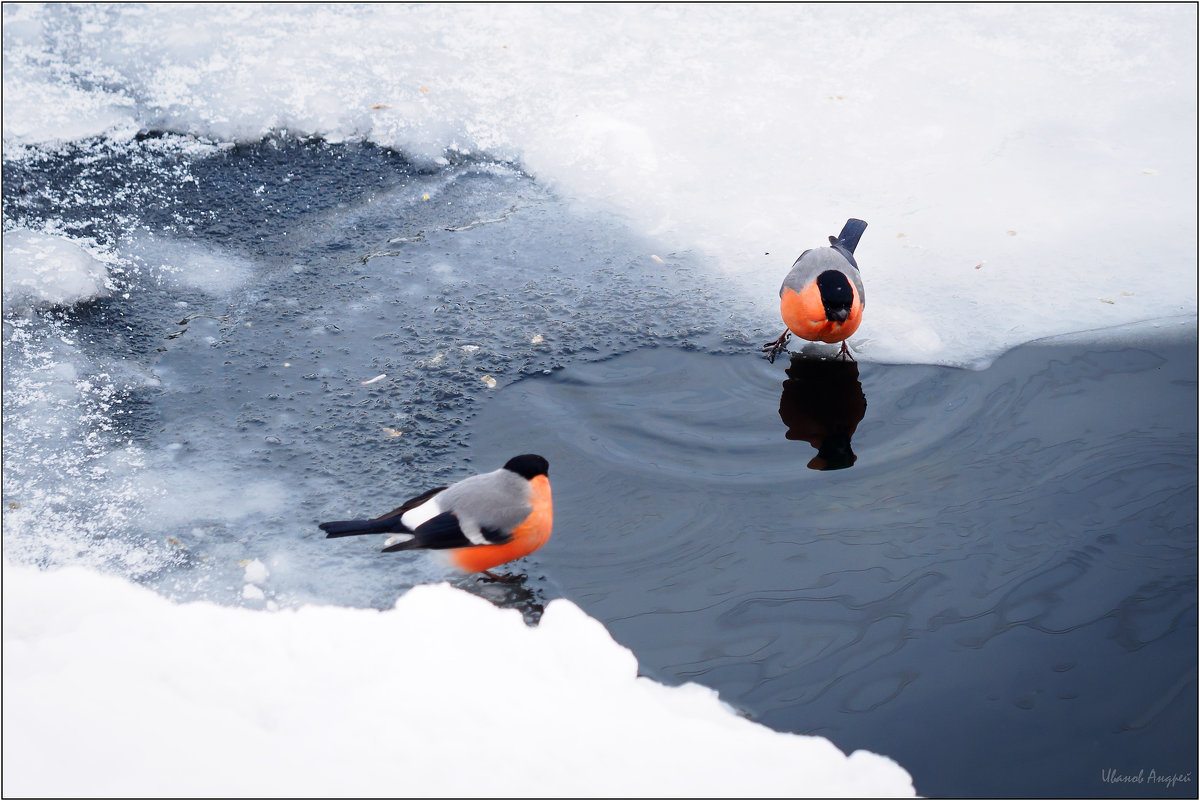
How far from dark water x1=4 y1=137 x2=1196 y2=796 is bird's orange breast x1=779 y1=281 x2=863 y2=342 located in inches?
9.1

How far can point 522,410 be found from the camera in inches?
158

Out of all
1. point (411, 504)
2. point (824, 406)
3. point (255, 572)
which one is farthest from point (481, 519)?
point (824, 406)

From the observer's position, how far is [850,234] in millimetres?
4836

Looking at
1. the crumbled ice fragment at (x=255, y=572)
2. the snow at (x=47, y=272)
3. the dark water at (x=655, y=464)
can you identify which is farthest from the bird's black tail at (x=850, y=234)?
the snow at (x=47, y=272)

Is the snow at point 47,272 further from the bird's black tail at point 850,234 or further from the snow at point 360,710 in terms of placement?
the bird's black tail at point 850,234

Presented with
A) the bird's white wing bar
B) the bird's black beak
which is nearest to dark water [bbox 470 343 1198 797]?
the bird's black beak

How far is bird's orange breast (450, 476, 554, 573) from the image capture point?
10.2 feet

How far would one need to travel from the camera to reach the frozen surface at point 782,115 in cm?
503

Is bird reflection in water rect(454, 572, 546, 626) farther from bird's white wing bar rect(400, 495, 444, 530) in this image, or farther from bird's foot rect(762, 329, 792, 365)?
bird's foot rect(762, 329, 792, 365)

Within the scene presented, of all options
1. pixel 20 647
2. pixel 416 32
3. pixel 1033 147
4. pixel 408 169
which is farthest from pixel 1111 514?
pixel 416 32

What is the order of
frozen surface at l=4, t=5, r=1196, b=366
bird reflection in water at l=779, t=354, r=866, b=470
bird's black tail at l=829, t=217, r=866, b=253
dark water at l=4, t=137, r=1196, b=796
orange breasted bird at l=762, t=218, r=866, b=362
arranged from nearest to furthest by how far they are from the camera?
dark water at l=4, t=137, r=1196, b=796 < bird reflection in water at l=779, t=354, r=866, b=470 < orange breasted bird at l=762, t=218, r=866, b=362 < bird's black tail at l=829, t=217, r=866, b=253 < frozen surface at l=4, t=5, r=1196, b=366

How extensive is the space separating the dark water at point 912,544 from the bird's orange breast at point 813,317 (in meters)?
0.23

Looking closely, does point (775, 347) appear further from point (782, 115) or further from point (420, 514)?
point (782, 115)

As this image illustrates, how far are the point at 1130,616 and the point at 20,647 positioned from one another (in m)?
3.63
